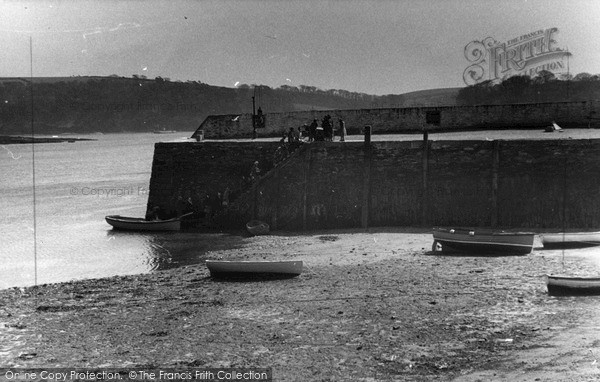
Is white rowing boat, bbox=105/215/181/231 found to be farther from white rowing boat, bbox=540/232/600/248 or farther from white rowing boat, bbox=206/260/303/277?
white rowing boat, bbox=540/232/600/248

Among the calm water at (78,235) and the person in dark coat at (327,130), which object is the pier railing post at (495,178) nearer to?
the person in dark coat at (327,130)

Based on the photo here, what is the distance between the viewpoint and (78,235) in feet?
116

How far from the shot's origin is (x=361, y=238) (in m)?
25.7

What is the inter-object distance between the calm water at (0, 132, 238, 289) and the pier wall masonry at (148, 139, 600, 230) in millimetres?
2993

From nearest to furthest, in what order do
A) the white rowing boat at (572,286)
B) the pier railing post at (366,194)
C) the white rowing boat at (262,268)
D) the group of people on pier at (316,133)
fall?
the white rowing boat at (572,286), the white rowing boat at (262,268), the pier railing post at (366,194), the group of people on pier at (316,133)

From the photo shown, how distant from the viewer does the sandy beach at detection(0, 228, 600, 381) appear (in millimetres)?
12242

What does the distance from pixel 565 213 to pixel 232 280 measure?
1227cm

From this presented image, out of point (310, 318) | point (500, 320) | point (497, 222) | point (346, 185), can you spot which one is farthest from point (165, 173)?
point (500, 320)

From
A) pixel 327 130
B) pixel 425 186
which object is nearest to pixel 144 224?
pixel 327 130

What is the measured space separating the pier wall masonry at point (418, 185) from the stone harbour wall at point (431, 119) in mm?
6660

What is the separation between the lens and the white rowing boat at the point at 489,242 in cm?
2047

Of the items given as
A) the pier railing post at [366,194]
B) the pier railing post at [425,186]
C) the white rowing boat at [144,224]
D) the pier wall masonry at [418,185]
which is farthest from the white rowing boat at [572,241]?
the white rowing boat at [144,224]

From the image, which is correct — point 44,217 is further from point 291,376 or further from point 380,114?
point 291,376

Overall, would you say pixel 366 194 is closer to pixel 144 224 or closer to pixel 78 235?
Result: pixel 144 224
